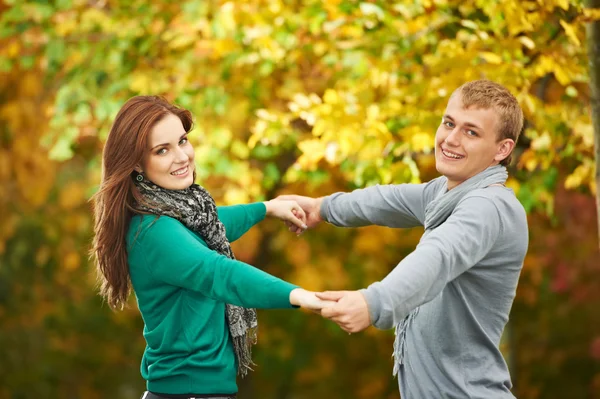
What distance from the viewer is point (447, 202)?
3.10 m

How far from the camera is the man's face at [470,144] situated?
123 inches

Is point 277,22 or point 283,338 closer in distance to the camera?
point 277,22

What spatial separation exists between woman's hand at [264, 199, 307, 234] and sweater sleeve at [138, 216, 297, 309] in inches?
35.4

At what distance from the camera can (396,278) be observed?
263cm

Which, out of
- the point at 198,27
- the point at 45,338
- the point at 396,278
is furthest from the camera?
the point at 45,338

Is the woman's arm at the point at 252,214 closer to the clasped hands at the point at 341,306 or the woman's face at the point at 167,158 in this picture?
the woman's face at the point at 167,158

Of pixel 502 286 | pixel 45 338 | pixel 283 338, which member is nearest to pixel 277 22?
pixel 502 286

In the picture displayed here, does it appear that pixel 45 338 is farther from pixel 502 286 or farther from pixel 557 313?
pixel 502 286

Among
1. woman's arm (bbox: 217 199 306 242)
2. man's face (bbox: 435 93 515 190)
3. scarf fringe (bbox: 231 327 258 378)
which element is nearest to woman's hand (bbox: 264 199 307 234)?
woman's arm (bbox: 217 199 306 242)

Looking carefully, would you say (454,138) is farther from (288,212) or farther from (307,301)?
(288,212)

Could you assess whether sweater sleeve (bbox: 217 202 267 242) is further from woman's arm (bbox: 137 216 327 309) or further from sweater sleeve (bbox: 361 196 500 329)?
sweater sleeve (bbox: 361 196 500 329)

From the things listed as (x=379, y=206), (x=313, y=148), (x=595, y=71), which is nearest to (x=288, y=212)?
(x=379, y=206)

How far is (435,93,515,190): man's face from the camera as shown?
3129 millimetres

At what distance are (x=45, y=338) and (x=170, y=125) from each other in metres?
11.6
